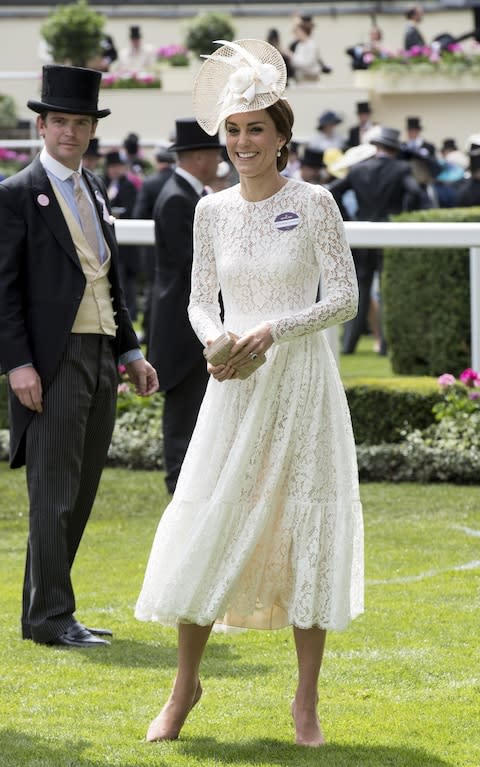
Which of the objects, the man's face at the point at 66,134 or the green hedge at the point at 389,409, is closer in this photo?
the man's face at the point at 66,134

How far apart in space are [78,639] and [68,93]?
1972 mm

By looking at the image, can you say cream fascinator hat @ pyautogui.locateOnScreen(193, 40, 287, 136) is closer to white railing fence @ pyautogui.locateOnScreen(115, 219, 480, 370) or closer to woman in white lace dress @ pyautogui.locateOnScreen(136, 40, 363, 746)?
woman in white lace dress @ pyautogui.locateOnScreen(136, 40, 363, 746)

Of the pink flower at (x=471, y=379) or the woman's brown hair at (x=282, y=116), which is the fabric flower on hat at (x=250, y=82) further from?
the pink flower at (x=471, y=379)

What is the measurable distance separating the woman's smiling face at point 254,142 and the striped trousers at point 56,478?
1.52 m

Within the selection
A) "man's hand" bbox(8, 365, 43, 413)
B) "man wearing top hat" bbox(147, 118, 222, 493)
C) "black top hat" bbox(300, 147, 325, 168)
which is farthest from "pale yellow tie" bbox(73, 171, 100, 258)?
"black top hat" bbox(300, 147, 325, 168)

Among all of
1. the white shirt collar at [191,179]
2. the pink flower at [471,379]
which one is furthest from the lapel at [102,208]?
the pink flower at [471,379]

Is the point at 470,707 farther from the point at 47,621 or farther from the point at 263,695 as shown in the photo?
the point at 47,621

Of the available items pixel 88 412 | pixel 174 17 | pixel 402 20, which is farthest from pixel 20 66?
pixel 88 412

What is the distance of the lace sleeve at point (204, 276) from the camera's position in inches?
193

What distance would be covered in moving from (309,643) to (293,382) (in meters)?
0.73

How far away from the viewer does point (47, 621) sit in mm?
6125

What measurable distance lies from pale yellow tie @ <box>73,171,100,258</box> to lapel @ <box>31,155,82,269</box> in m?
0.11

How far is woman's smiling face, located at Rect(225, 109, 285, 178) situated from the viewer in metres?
4.77

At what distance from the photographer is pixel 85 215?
246 inches
